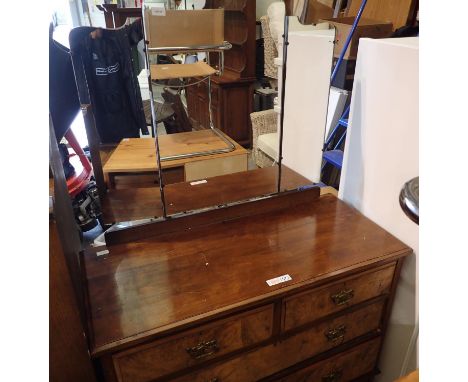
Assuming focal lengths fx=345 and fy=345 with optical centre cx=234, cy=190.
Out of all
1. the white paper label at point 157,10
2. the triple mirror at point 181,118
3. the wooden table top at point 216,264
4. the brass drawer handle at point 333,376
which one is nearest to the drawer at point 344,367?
the brass drawer handle at point 333,376

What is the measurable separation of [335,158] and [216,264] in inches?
29.0

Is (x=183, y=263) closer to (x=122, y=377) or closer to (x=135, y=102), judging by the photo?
(x=122, y=377)

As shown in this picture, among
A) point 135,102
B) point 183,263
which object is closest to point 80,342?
point 183,263

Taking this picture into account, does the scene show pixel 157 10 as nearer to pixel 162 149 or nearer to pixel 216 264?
pixel 162 149

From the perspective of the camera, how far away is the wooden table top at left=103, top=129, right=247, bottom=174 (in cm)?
107

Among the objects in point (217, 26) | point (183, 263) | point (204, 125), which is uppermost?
point (217, 26)

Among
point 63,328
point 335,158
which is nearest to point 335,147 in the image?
point 335,158

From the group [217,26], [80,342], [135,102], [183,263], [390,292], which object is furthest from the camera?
[135,102]

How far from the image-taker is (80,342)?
0.60 metres

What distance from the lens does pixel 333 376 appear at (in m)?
1.04

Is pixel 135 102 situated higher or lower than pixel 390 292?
higher

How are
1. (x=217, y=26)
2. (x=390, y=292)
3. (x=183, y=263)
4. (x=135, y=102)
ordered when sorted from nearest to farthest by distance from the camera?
1. (x=183, y=263)
2. (x=390, y=292)
3. (x=217, y=26)
4. (x=135, y=102)
